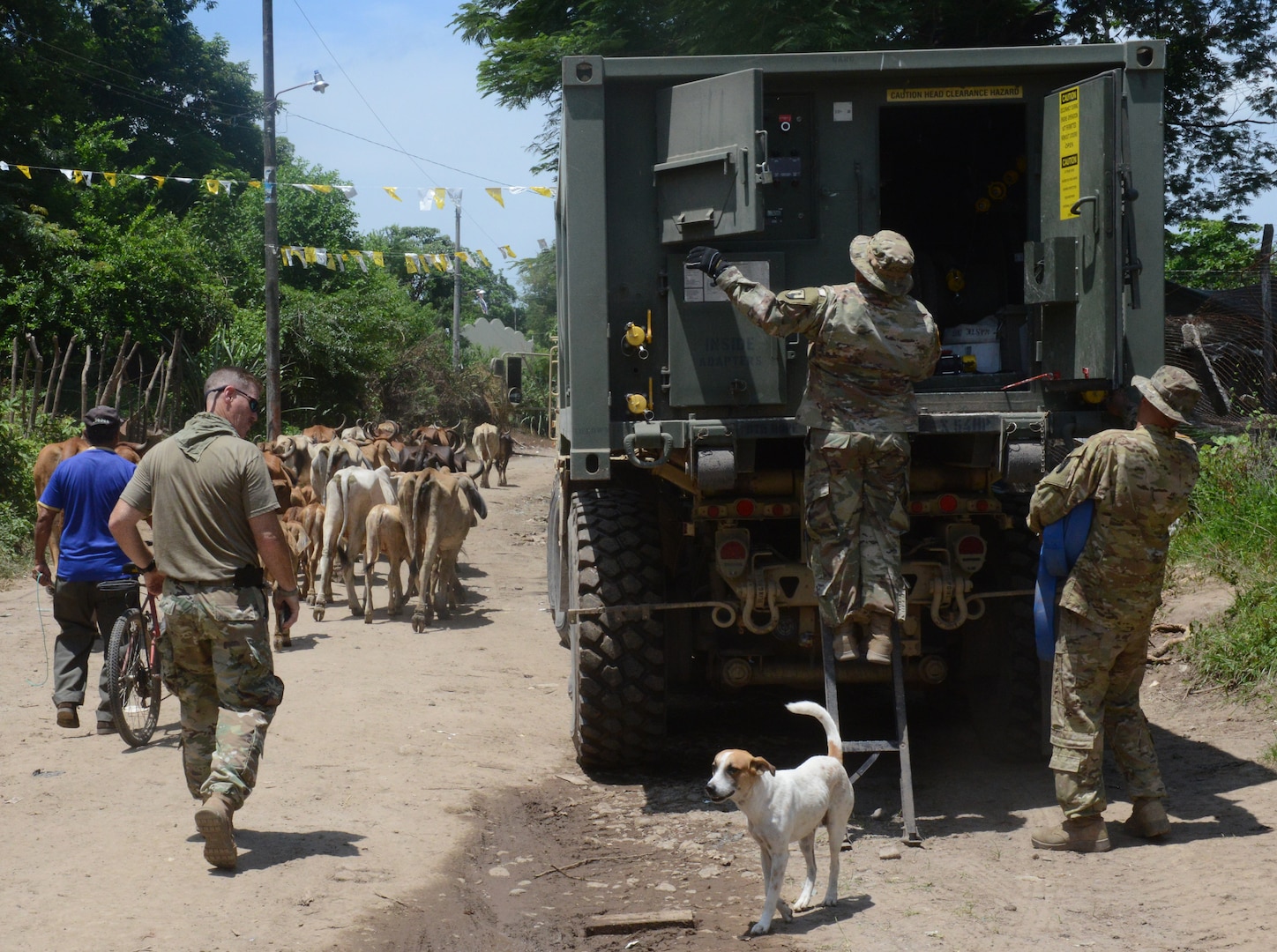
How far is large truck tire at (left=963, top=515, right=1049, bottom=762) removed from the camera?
21.2 ft

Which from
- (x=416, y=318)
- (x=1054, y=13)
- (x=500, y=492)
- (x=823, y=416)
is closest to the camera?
(x=823, y=416)

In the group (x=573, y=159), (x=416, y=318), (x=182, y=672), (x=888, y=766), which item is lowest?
(x=888, y=766)

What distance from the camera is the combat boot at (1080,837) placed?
531 cm

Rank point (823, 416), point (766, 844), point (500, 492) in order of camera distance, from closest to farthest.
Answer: point (766, 844) < point (823, 416) < point (500, 492)

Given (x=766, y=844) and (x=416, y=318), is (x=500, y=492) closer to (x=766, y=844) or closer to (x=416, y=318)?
(x=416, y=318)

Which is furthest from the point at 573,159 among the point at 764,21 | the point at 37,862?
the point at 764,21

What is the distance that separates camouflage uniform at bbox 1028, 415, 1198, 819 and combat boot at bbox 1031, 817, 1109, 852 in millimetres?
54

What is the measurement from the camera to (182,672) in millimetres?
5316

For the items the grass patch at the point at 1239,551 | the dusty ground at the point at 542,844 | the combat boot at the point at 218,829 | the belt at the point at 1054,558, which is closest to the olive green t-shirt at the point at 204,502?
the combat boot at the point at 218,829

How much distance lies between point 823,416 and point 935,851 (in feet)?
6.47

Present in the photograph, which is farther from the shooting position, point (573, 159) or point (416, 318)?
point (416, 318)

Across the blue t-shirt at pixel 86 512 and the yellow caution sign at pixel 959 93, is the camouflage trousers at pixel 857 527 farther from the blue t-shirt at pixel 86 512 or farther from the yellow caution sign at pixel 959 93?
the blue t-shirt at pixel 86 512

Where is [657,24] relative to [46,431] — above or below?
above

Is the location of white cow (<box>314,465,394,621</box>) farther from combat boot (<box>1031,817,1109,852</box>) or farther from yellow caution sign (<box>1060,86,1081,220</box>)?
combat boot (<box>1031,817,1109,852</box>)
